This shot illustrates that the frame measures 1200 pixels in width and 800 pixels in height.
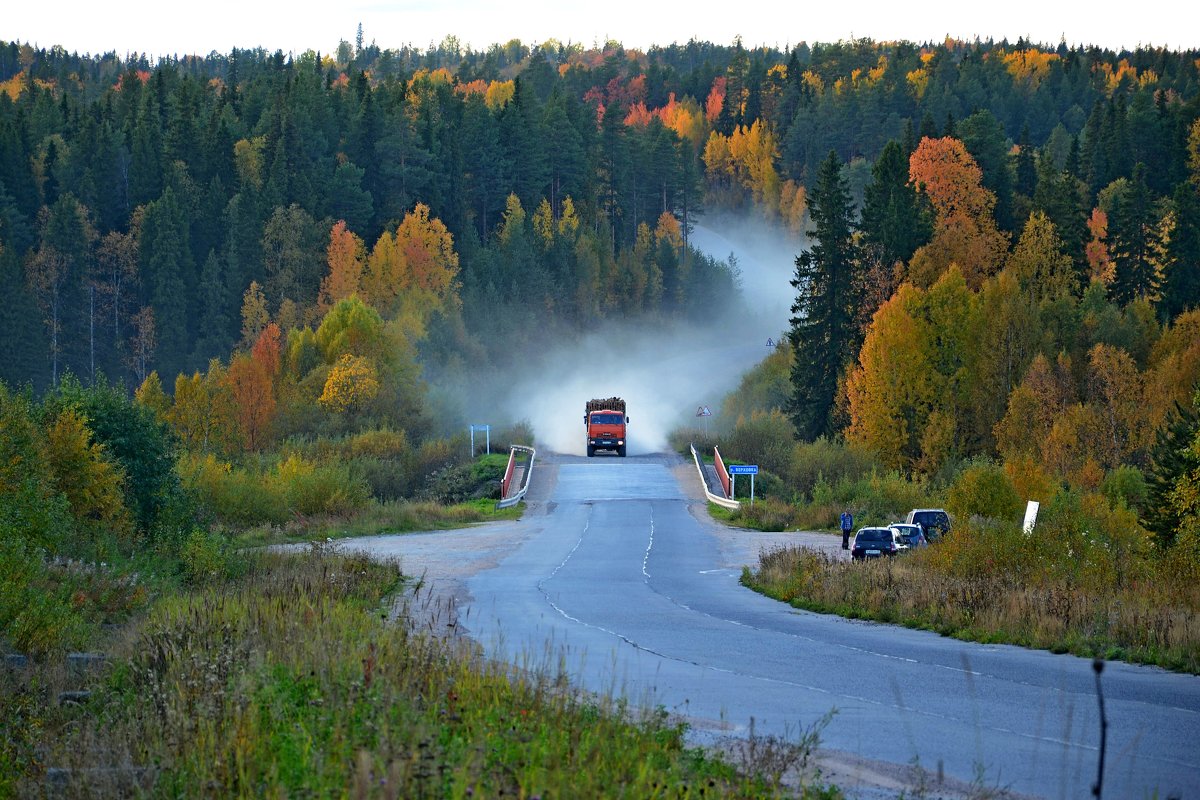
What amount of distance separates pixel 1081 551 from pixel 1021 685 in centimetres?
1094

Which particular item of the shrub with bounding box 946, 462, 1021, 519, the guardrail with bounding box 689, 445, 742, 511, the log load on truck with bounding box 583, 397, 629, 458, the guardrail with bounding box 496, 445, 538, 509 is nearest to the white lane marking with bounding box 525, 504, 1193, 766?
the shrub with bounding box 946, 462, 1021, 519

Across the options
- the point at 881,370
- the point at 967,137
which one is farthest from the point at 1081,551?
the point at 967,137

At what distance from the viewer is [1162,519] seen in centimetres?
4303

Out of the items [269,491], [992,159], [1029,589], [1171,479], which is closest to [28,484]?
[1029,589]

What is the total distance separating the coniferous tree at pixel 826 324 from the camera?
77.3 m

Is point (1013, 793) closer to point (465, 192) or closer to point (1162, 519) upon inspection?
point (1162, 519)

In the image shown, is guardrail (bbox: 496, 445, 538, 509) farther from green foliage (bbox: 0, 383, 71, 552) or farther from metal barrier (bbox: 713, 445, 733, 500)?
green foliage (bbox: 0, 383, 71, 552)

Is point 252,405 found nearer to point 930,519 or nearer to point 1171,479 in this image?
point 930,519

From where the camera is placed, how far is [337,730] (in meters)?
9.95

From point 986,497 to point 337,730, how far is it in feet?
111

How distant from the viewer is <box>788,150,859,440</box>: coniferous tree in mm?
77312

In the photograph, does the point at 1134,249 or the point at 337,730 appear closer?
the point at 337,730

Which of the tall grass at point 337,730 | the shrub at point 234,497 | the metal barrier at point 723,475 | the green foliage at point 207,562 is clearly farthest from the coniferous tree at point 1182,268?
the tall grass at point 337,730

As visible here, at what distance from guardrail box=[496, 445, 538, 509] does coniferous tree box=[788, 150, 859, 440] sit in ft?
46.6
